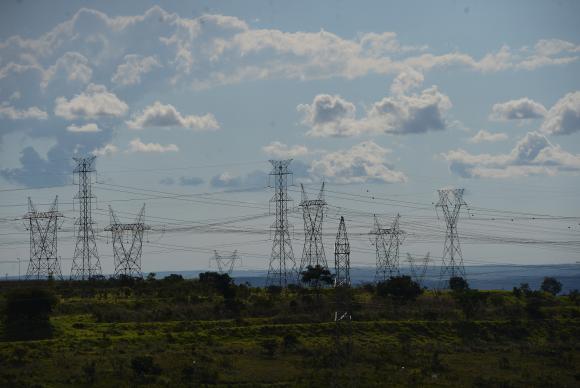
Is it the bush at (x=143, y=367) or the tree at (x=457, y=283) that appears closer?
the bush at (x=143, y=367)

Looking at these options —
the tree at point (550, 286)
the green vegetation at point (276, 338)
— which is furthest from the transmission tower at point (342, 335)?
the tree at point (550, 286)

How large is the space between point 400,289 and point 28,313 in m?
51.5

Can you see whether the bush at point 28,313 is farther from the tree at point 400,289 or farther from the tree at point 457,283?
the tree at point 457,283

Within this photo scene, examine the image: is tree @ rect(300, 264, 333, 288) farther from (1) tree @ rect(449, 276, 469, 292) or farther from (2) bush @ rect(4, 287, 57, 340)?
(2) bush @ rect(4, 287, 57, 340)

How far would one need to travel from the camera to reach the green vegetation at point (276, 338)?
66.7 metres

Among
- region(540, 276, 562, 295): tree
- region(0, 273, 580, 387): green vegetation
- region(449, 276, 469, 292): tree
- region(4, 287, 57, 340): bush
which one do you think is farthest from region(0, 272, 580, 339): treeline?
region(540, 276, 562, 295): tree

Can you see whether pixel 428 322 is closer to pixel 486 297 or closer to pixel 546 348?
pixel 546 348

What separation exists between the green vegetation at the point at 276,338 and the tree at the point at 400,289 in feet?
0.54

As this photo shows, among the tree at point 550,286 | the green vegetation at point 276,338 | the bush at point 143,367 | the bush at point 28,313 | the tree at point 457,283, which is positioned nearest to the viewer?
the bush at point 143,367

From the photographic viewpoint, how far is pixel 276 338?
82.0 meters

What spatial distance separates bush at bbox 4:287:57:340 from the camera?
80250 mm

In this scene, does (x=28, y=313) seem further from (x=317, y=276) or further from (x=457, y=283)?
(x=457, y=283)

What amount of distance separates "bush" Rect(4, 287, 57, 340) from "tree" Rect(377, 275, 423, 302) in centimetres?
4781

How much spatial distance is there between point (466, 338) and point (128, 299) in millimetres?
43164
